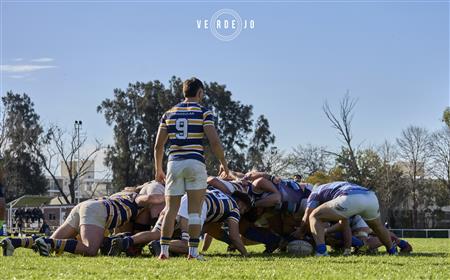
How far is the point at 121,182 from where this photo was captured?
63312 mm

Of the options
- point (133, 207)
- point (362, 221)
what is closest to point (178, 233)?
point (133, 207)

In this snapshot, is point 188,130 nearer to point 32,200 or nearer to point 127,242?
point 127,242

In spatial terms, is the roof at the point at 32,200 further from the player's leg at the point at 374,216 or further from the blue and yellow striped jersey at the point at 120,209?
the player's leg at the point at 374,216

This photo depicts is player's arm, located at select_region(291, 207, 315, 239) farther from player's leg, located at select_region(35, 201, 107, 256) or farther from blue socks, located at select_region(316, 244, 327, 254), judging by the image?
player's leg, located at select_region(35, 201, 107, 256)

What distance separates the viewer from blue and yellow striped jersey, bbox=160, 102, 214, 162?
860 cm

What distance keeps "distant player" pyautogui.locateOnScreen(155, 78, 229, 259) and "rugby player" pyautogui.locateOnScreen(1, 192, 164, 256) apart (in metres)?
1.46

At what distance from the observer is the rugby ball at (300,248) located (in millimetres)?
10547

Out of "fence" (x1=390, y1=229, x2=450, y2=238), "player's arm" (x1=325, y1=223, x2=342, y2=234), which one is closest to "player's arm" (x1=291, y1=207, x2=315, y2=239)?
"player's arm" (x1=325, y1=223, x2=342, y2=234)

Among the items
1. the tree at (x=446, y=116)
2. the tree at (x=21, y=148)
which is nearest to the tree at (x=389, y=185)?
the tree at (x=446, y=116)

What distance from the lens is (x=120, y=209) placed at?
33.8ft

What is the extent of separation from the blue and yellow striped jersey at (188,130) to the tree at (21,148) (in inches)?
2313

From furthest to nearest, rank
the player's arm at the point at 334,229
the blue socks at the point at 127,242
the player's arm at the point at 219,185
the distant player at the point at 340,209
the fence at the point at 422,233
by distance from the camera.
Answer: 1. the fence at the point at 422,233
2. the player's arm at the point at 334,229
3. the player's arm at the point at 219,185
4. the distant player at the point at 340,209
5. the blue socks at the point at 127,242

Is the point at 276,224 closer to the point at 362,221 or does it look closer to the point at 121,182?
the point at 362,221

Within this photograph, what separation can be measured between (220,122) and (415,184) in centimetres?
1790
